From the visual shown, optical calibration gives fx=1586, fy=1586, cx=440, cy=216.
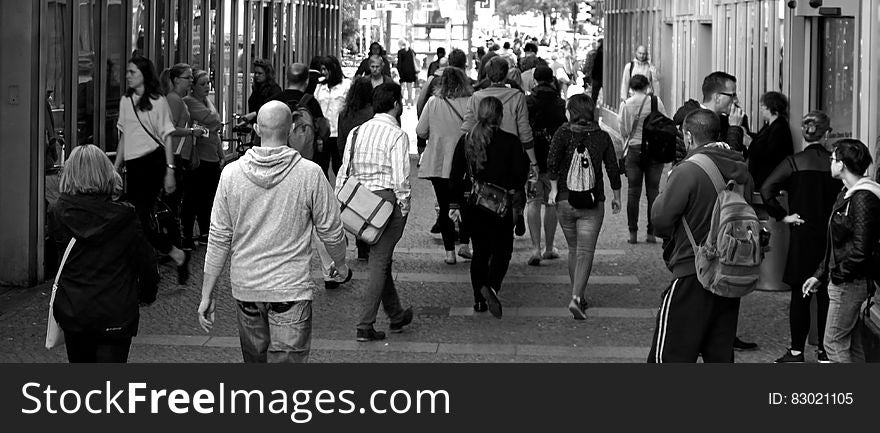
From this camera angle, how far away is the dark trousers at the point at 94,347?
696cm

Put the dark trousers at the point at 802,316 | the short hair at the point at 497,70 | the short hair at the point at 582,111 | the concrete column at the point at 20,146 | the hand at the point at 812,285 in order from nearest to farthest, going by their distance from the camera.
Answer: the hand at the point at 812,285
the dark trousers at the point at 802,316
the short hair at the point at 582,111
the concrete column at the point at 20,146
the short hair at the point at 497,70

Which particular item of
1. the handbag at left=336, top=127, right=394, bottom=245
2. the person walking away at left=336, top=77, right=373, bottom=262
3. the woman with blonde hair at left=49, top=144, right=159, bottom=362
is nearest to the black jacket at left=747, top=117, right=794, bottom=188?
the handbag at left=336, top=127, right=394, bottom=245

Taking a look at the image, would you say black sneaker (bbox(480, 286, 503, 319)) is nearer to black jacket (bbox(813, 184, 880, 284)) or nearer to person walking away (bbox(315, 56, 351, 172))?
black jacket (bbox(813, 184, 880, 284))

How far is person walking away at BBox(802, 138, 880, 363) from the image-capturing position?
7.90 meters

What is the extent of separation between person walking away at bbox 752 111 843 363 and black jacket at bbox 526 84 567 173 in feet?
15.4

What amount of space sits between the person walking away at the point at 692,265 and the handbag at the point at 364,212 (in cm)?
254

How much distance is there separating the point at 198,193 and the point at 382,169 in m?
4.60

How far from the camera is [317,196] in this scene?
703 cm

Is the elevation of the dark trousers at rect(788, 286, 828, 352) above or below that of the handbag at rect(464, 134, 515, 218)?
below

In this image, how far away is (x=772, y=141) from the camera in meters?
11.0

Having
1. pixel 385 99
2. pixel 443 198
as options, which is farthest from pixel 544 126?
pixel 385 99

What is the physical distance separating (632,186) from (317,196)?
27.7 feet

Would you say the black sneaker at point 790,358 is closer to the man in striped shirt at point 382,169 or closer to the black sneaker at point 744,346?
the black sneaker at point 744,346

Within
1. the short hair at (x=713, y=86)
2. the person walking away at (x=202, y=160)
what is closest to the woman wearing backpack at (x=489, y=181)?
the short hair at (x=713, y=86)
